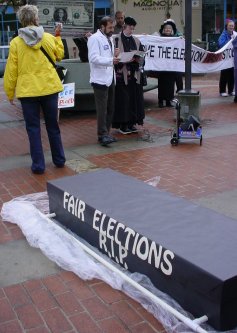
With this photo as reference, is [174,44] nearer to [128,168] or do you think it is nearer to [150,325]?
[128,168]

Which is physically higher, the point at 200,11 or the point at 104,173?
the point at 200,11

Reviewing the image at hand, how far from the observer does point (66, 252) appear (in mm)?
3637

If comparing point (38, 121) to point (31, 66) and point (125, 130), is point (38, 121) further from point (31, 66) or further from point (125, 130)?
point (125, 130)

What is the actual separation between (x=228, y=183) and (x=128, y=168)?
1298 millimetres

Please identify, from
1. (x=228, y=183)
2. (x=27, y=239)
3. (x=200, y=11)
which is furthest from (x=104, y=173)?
(x=200, y=11)

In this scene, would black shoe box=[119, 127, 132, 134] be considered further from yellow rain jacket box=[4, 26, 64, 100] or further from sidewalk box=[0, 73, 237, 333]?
yellow rain jacket box=[4, 26, 64, 100]

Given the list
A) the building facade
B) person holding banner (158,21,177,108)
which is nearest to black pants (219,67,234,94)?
person holding banner (158,21,177,108)

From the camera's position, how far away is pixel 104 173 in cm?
435

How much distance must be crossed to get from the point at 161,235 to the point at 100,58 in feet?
13.4

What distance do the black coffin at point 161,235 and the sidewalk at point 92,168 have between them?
286 mm

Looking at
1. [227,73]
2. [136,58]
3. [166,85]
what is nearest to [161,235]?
[136,58]

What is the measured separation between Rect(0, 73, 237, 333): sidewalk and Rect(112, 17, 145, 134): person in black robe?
0.27 meters

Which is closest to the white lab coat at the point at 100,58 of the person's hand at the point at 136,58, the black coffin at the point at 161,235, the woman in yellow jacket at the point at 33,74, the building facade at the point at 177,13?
the person's hand at the point at 136,58

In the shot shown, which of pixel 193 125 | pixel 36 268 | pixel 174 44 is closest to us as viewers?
pixel 36 268
